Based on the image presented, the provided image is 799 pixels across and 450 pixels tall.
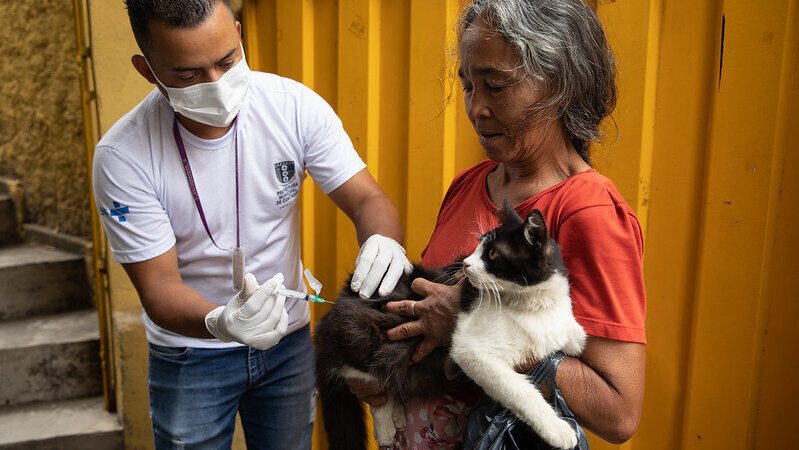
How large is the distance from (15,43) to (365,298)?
495cm

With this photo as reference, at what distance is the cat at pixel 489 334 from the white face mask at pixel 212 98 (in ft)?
2.84

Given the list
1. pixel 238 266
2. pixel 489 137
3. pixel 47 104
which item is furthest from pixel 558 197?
pixel 47 104

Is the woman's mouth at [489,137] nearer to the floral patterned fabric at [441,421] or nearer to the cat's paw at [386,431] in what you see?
the floral patterned fabric at [441,421]

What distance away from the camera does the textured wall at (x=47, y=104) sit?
5.01 m

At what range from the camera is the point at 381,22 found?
2.91 m

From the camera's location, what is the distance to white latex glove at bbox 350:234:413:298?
1.83m

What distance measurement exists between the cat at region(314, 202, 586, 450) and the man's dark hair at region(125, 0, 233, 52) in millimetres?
1046

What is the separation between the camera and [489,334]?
146cm

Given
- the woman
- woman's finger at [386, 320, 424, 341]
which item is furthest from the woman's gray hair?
woman's finger at [386, 320, 424, 341]

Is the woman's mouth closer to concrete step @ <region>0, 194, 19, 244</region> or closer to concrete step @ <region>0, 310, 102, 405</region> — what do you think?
concrete step @ <region>0, 310, 102, 405</region>

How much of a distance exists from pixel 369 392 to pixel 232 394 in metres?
0.94

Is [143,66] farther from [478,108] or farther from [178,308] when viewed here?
[478,108]

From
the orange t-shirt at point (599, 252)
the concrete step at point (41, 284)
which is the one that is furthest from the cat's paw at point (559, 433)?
the concrete step at point (41, 284)

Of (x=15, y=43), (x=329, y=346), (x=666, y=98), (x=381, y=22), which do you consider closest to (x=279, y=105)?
(x=381, y=22)
